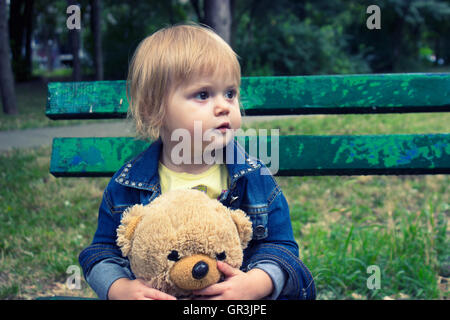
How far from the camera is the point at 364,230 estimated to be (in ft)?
9.43

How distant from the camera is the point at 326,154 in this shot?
6.23ft

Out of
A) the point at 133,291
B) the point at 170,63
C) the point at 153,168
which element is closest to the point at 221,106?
the point at 170,63

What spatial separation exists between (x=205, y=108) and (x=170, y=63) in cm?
17

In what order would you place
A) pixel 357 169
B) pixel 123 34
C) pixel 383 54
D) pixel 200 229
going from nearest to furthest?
pixel 200 229
pixel 357 169
pixel 123 34
pixel 383 54

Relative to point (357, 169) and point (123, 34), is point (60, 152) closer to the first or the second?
point (357, 169)

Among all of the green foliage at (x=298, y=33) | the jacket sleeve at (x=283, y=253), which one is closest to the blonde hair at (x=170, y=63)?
the jacket sleeve at (x=283, y=253)

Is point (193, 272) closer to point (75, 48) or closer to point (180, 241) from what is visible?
point (180, 241)

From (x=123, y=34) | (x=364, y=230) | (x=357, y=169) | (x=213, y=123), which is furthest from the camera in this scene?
(x=123, y=34)

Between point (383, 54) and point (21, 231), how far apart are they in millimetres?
20220

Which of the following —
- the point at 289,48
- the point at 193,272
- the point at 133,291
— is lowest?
the point at 133,291

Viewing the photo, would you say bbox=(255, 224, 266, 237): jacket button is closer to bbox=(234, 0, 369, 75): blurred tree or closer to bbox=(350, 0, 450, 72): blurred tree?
bbox=(234, 0, 369, 75): blurred tree

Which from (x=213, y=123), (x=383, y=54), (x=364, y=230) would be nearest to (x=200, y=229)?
(x=213, y=123)

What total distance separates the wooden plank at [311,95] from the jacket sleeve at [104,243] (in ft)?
1.77
